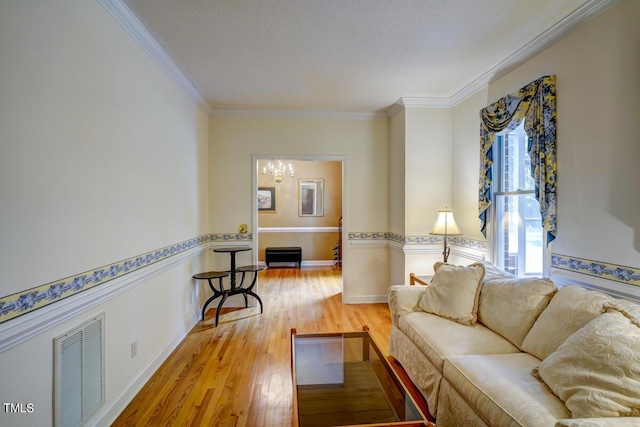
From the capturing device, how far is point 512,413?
131 cm

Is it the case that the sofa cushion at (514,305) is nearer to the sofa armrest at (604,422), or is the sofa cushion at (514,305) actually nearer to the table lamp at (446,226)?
the sofa armrest at (604,422)

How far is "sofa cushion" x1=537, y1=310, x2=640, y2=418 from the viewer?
1173 millimetres

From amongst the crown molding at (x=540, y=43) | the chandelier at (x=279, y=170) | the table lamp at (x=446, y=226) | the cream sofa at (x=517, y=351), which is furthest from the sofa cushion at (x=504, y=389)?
the chandelier at (x=279, y=170)

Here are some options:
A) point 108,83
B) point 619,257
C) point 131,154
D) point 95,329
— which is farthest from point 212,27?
point 619,257

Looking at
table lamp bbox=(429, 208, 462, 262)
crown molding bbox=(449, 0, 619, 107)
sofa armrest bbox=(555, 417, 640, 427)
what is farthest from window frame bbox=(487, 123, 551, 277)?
sofa armrest bbox=(555, 417, 640, 427)

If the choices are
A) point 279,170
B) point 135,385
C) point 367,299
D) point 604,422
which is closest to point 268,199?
point 279,170

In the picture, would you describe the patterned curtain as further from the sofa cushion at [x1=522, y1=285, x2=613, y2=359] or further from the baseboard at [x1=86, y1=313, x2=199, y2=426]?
the baseboard at [x1=86, y1=313, x2=199, y2=426]

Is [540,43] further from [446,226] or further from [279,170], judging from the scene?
[279,170]

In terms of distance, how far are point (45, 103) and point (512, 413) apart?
258 centimetres

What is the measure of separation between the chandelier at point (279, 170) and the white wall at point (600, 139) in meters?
4.65

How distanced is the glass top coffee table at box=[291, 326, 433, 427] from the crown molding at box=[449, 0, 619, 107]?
270 cm

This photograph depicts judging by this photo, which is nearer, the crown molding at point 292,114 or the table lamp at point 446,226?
the table lamp at point 446,226

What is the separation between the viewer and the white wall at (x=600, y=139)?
1.78 m

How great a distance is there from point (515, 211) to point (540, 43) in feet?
4.82
